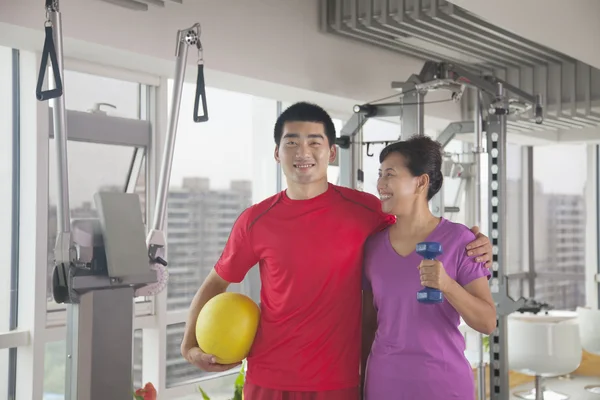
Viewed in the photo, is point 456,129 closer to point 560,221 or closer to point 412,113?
point 412,113

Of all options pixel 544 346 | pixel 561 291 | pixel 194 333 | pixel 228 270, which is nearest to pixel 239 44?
pixel 228 270

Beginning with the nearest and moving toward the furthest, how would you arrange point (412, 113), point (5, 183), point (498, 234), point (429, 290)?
1. point (429, 290)
2. point (5, 183)
3. point (412, 113)
4. point (498, 234)

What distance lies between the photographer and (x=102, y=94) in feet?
13.5

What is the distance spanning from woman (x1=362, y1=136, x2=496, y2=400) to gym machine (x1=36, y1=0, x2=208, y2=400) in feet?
2.39

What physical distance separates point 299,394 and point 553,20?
279cm

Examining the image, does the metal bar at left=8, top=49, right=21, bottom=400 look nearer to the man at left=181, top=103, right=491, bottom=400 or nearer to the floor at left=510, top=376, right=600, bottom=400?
the man at left=181, top=103, right=491, bottom=400

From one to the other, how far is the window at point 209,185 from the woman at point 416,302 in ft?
7.19

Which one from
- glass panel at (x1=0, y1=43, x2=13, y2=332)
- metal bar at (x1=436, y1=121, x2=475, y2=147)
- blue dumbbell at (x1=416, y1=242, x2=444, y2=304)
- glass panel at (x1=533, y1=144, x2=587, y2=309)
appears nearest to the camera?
blue dumbbell at (x1=416, y1=242, x2=444, y2=304)

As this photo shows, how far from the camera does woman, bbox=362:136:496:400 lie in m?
2.08

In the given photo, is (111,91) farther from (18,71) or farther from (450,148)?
(450,148)

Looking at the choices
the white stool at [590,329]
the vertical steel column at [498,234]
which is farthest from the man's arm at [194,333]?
the white stool at [590,329]

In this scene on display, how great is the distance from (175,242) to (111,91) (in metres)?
1.06

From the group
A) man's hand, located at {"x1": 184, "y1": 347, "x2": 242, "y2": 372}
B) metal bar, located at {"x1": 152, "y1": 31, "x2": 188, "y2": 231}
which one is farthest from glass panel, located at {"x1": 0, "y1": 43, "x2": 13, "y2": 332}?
man's hand, located at {"x1": 184, "y1": 347, "x2": 242, "y2": 372}

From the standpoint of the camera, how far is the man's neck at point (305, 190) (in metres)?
2.33
